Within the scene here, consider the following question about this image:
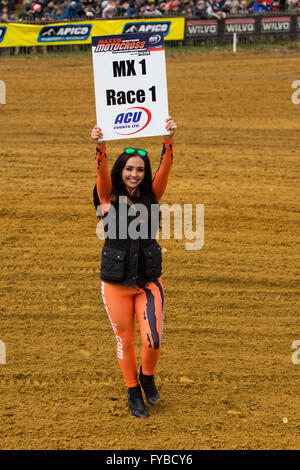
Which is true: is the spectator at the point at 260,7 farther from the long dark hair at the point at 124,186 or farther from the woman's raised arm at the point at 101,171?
the woman's raised arm at the point at 101,171

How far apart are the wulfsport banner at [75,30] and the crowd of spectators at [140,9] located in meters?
0.40

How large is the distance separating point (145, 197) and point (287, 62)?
1604cm

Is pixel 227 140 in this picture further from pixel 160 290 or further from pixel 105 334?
pixel 160 290

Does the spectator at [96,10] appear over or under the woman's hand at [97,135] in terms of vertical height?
over

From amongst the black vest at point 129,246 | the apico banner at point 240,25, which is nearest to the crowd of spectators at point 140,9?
the apico banner at point 240,25

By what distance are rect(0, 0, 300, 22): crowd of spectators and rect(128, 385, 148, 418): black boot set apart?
18.3 metres

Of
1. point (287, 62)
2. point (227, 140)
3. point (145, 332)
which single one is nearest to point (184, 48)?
point (287, 62)

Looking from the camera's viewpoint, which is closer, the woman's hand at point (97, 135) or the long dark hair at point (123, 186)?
the woman's hand at point (97, 135)

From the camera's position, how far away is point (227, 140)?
1345 centimetres

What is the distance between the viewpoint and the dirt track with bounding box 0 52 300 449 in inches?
218

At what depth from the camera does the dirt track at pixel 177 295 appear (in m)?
5.55

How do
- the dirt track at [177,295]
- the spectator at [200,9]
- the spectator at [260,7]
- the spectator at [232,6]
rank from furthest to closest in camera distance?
the spectator at [260,7] < the spectator at [232,6] < the spectator at [200,9] < the dirt track at [177,295]

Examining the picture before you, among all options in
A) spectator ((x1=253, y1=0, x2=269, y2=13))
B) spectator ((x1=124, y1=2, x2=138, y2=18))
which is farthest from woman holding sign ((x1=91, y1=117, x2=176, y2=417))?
spectator ((x1=253, y1=0, x2=269, y2=13))

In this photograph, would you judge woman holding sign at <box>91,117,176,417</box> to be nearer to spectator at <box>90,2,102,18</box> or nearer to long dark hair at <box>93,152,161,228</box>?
long dark hair at <box>93,152,161,228</box>
